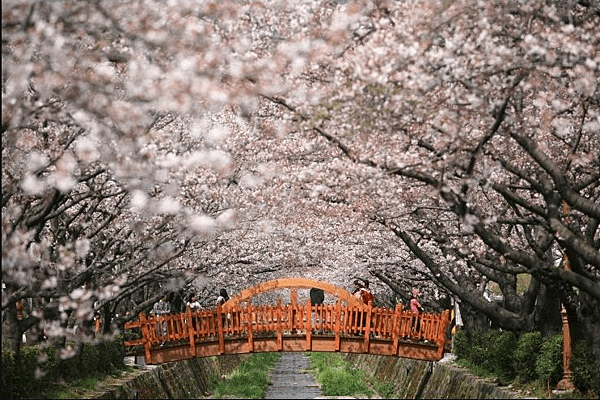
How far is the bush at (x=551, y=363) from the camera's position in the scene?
69.4ft

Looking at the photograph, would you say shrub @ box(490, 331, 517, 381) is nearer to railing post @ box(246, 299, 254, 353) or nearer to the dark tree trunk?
the dark tree trunk

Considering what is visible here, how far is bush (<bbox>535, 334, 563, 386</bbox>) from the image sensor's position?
21141 millimetres

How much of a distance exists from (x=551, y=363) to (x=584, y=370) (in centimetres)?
188

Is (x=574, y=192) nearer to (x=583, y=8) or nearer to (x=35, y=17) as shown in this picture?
(x=583, y=8)

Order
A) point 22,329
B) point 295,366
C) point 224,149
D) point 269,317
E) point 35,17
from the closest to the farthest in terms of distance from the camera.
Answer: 1. point 35,17
2. point 22,329
3. point 224,149
4. point 269,317
5. point 295,366

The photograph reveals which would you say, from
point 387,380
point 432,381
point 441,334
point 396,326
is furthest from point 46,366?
point 387,380

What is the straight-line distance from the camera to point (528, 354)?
22.8 m

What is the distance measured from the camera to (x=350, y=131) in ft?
55.0

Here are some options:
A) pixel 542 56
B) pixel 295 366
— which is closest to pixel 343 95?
pixel 542 56

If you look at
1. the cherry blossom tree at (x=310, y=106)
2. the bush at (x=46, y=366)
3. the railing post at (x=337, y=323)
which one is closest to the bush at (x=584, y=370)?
the cherry blossom tree at (x=310, y=106)

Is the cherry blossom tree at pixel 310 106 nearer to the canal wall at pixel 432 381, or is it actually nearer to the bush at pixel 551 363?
the bush at pixel 551 363

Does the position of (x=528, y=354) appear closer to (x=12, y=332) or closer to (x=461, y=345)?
(x=12, y=332)

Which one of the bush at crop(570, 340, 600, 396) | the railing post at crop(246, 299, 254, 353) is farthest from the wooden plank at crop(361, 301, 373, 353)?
the bush at crop(570, 340, 600, 396)

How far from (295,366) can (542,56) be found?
173 ft
